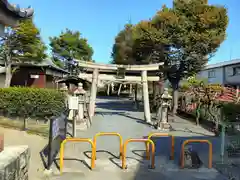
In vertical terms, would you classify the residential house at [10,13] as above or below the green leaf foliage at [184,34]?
below

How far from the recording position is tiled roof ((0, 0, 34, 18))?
11.5 ft

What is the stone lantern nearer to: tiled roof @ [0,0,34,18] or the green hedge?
the green hedge

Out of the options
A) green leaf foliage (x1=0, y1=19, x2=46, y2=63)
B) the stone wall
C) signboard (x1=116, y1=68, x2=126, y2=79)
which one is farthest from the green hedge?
the stone wall

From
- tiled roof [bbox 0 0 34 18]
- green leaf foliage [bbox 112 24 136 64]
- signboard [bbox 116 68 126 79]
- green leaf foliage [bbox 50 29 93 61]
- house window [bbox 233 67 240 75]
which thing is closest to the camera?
tiled roof [bbox 0 0 34 18]

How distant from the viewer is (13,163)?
3582 millimetres

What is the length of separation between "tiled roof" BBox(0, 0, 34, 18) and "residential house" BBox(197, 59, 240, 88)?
27732mm

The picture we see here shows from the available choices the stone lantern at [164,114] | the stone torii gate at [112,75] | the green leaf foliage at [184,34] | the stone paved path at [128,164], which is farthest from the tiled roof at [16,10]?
the green leaf foliage at [184,34]

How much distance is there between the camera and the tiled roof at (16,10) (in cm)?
352

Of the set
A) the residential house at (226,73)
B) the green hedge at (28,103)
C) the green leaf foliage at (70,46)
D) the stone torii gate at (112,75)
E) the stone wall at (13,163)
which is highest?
the green leaf foliage at (70,46)

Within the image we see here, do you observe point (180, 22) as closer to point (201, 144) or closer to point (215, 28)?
point (215, 28)

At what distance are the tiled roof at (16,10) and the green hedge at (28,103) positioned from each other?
814 centimetres

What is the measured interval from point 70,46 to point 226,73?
Answer: 975 inches

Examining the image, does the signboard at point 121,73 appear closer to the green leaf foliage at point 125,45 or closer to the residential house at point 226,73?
the green leaf foliage at point 125,45

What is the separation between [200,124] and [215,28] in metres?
6.20
